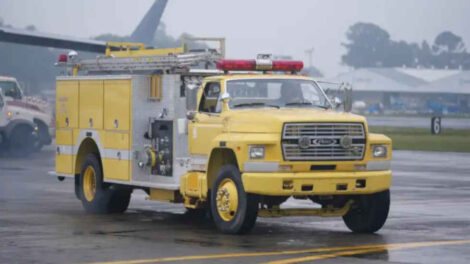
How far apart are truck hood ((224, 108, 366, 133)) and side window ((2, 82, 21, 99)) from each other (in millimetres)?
22304

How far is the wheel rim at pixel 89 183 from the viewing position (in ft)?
61.2

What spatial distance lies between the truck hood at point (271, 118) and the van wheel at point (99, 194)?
379cm

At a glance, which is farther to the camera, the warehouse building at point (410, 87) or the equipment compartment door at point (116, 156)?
the warehouse building at point (410, 87)

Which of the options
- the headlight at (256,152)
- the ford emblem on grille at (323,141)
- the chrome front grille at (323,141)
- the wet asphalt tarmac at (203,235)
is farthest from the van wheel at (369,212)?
the headlight at (256,152)

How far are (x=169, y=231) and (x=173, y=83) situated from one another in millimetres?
2608

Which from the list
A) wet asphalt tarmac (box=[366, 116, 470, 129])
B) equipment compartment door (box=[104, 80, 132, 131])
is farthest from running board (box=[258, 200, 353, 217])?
wet asphalt tarmac (box=[366, 116, 470, 129])

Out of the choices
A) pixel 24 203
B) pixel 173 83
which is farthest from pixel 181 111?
pixel 24 203

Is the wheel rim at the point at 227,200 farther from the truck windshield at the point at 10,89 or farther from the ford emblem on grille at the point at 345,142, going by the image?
the truck windshield at the point at 10,89

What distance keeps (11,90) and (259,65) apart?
21.6 m

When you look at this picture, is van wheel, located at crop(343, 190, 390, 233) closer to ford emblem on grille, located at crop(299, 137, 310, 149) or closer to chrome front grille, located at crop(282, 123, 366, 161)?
chrome front grille, located at crop(282, 123, 366, 161)

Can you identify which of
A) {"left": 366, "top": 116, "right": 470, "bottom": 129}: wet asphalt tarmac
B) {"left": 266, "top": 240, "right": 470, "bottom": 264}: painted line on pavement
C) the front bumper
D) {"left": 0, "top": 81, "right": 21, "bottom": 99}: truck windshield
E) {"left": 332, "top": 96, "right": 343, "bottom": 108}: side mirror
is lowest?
{"left": 366, "top": 116, "right": 470, "bottom": 129}: wet asphalt tarmac

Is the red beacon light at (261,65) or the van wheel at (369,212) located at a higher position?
→ the red beacon light at (261,65)

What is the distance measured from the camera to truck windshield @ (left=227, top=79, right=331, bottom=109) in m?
15.6

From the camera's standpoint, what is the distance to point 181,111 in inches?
662
